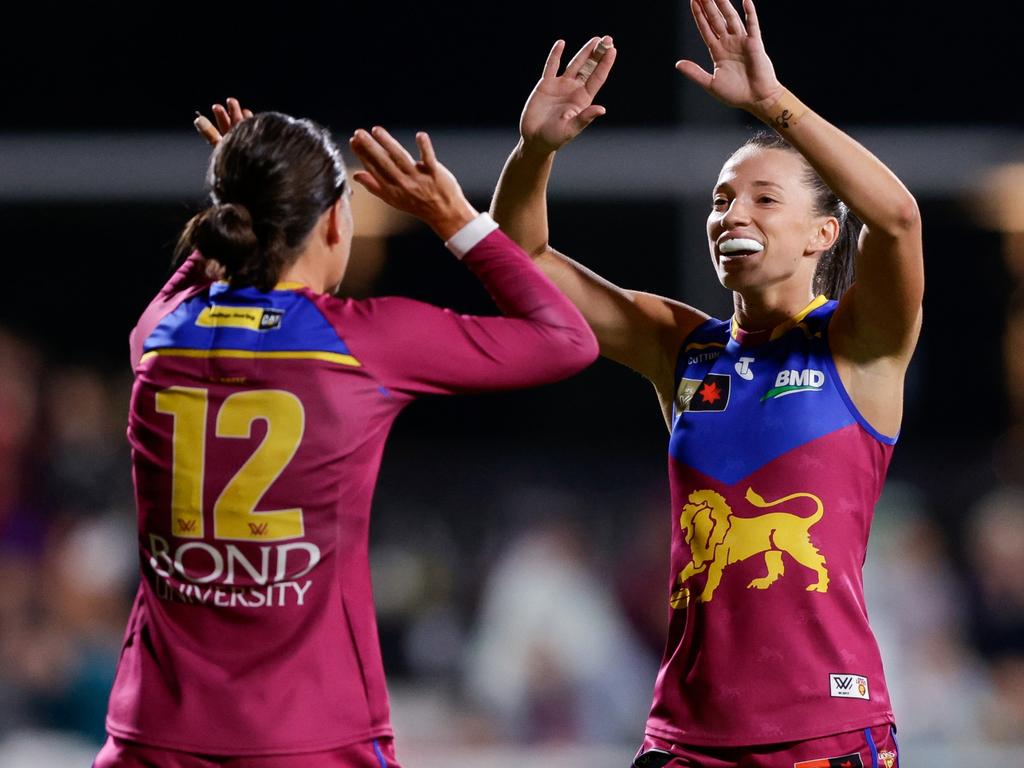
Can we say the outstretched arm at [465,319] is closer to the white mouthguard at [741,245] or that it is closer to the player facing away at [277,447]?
the player facing away at [277,447]

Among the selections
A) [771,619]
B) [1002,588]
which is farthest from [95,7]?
[771,619]

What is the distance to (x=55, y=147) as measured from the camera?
333 inches

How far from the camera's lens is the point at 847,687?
2.50 m

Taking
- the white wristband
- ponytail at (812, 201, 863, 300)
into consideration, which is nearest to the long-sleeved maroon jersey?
the white wristband

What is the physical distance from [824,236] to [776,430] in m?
0.43

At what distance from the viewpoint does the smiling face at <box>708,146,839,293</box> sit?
2.72 m

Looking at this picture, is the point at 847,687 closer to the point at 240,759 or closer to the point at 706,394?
the point at 706,394

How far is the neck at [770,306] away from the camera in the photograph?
2.77 meters

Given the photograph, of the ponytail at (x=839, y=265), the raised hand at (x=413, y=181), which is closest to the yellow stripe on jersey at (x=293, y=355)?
the raised hand at (x=413, y=181)

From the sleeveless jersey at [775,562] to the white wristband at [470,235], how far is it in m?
0.66

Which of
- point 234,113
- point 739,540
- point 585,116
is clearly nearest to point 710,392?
point 739,540

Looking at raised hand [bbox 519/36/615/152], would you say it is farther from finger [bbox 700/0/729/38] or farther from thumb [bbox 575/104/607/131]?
finger [bbox 700/0/729/38]

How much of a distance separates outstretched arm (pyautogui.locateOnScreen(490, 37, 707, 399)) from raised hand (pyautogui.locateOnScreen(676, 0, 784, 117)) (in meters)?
0.23

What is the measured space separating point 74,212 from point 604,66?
6319 millimetres
